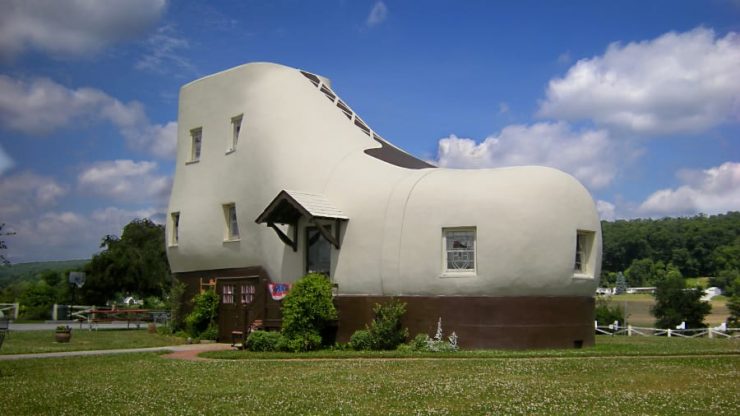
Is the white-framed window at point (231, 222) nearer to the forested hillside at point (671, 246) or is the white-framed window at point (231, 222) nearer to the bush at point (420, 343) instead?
the bush at point (420, 343)

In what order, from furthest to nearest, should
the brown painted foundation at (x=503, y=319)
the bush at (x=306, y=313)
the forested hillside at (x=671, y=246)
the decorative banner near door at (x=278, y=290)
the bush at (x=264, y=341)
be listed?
the forested hillside at (x=671, y=246) → the decorative banner near door at (x=278, y=290) → the bush at (x=306, y=313) → the bush at (x=264, y=341) → the brown painted foundation at (x=503, y=319)

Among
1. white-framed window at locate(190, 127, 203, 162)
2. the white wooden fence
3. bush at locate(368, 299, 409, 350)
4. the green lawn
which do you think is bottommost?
the white wooden fence

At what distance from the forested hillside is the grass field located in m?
105

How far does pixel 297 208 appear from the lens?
66.8 feet

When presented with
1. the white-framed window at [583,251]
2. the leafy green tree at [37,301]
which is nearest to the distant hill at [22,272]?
the leafy green tree at [37,301]

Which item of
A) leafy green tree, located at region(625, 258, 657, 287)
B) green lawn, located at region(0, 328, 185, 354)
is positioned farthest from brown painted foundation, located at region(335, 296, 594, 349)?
leafy green tree, located at region(625, 258, 657, 287)

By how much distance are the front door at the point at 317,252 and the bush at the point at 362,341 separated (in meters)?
2.77

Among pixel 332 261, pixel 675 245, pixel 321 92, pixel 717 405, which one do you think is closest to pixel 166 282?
pixel 321 92

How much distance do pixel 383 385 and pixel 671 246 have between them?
121231 millimetres

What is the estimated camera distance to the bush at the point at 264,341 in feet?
64.5

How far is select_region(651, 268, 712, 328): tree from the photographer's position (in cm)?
3794

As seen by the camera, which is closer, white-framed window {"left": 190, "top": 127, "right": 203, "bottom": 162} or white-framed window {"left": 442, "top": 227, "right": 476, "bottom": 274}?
white-framed window {"left": 442, "top": 227, "right": 476, "bottom": 274}

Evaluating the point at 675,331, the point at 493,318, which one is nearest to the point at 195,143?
the point at 493,318

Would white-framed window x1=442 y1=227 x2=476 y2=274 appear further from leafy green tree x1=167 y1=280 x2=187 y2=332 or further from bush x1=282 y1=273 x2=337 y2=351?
leafy green tree x1=167 y1=280 x2=187 y2=332
